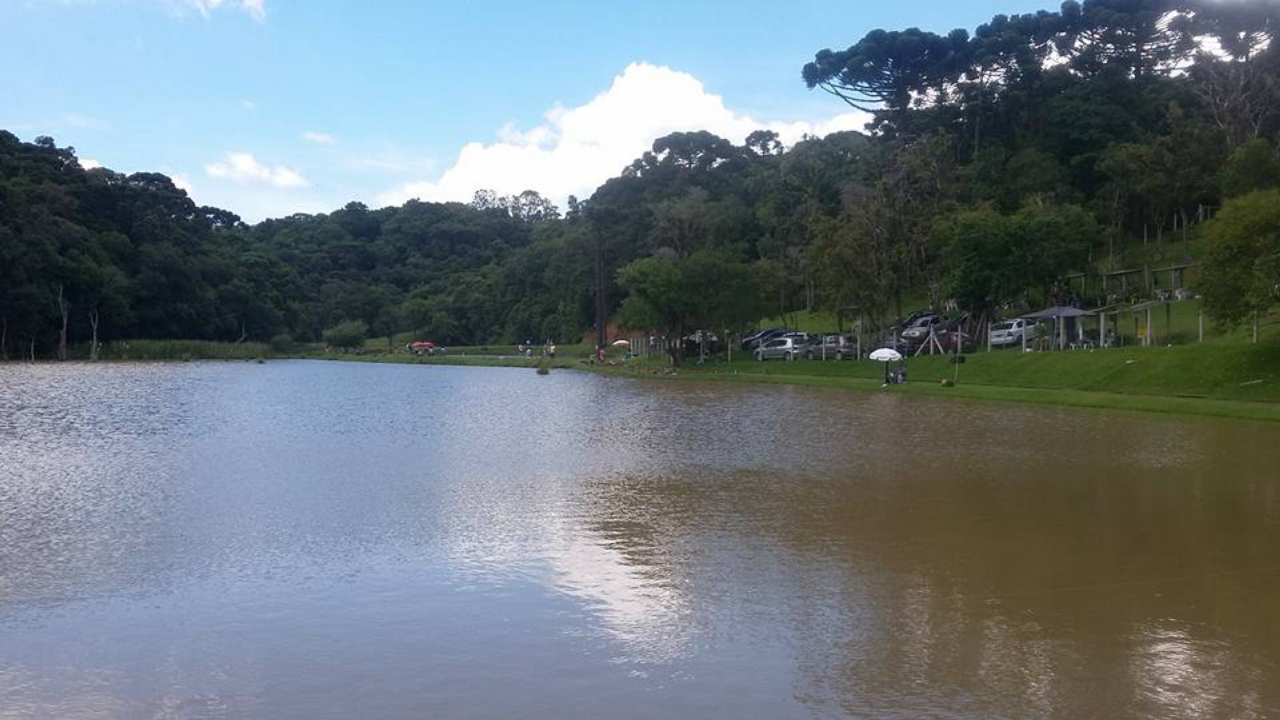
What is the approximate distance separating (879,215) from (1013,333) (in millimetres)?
10702

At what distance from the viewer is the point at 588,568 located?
12.4 meters

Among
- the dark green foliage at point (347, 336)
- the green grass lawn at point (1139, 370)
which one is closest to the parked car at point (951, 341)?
the green grass lawn at point (1139, 370)

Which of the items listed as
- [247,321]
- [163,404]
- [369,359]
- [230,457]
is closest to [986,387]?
[230,457]

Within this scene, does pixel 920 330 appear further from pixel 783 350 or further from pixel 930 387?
pixel 930 387

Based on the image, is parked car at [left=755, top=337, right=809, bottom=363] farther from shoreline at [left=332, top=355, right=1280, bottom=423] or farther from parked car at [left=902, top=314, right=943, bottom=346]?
parked car at [left=902, top=314, right=943, bottom=346]

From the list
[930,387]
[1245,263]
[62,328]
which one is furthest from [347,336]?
[1245,263]

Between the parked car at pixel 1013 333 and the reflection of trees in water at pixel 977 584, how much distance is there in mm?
39042

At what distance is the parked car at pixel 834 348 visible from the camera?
2534 inches

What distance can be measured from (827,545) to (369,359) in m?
106

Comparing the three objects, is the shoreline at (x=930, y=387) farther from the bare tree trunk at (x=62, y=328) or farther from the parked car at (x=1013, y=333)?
the parked car at (x=1013, y=333)

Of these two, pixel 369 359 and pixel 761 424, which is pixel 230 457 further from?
pixel 369 359

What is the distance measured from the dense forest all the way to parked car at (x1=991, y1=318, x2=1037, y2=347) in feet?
6.35

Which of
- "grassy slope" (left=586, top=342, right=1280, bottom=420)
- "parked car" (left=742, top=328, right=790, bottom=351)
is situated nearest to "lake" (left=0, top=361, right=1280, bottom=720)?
"grassy slope" (left=586, top=342, right=1280, bottom=420)

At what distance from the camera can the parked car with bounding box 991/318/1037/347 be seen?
184 ft
